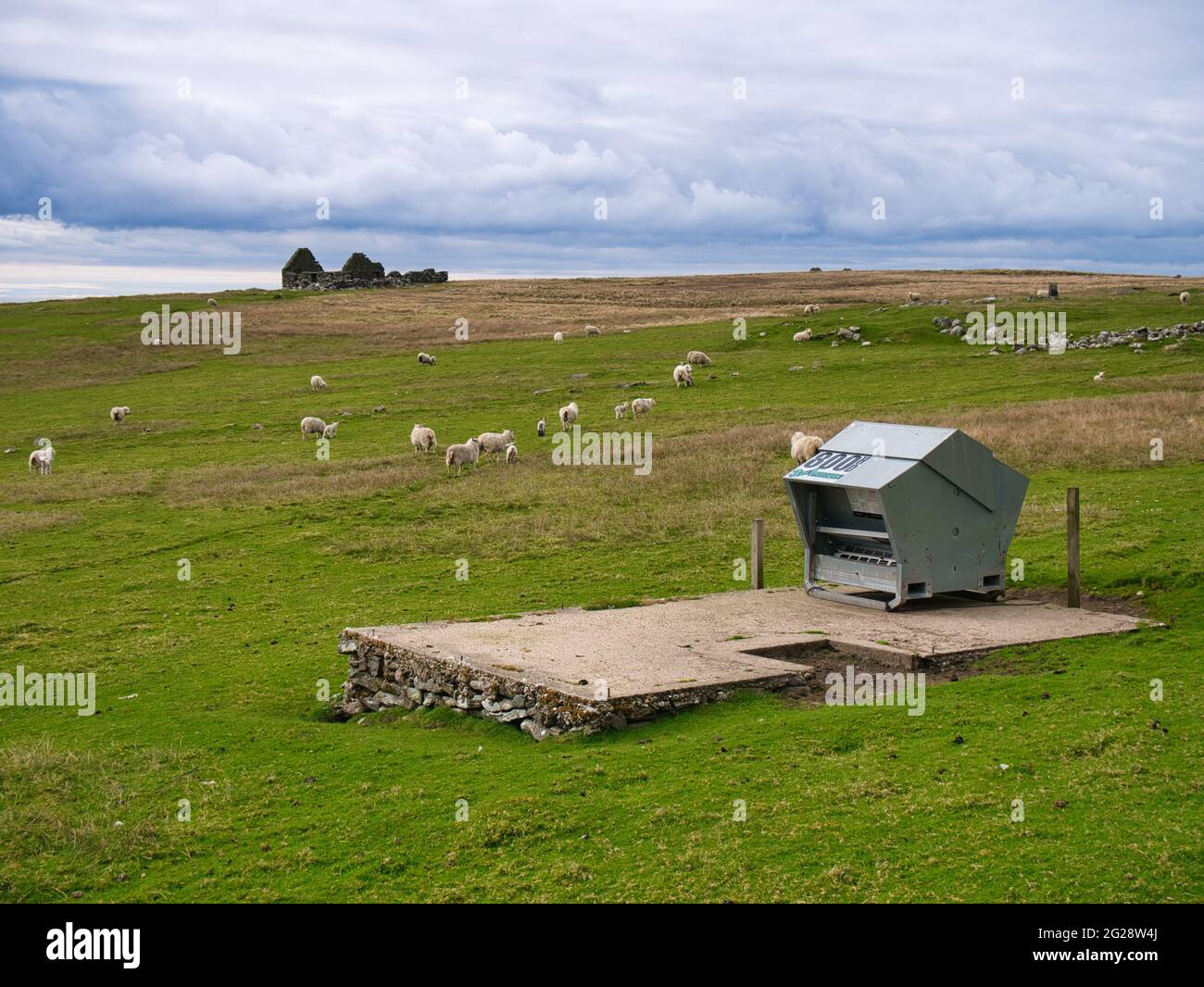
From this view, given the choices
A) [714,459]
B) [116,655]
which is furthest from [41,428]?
[116,655]

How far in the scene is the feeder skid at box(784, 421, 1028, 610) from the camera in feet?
63.7

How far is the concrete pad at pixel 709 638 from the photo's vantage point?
1630 centimetres

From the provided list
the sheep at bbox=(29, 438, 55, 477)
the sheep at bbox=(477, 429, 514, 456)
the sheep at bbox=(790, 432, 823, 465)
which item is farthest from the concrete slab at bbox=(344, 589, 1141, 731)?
the sheep at bbox=(29, 438, 55, 477)

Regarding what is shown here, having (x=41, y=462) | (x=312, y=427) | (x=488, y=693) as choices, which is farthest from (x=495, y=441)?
(x=488, y=693)

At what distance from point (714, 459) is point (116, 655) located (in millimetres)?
21627

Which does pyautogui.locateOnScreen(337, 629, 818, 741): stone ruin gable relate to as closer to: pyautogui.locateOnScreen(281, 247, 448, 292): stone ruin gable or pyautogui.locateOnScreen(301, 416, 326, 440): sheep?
pyautogui.locateOnScreen(301, 416, 326, 440): sheep

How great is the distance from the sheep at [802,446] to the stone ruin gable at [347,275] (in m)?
107

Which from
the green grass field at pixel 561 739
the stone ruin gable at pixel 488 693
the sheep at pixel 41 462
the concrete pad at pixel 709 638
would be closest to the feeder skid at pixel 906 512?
the concrete pad at pixel 709 638

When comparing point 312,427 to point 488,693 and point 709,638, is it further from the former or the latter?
point 488,693

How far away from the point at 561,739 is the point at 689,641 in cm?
392

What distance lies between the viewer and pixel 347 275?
467 feet

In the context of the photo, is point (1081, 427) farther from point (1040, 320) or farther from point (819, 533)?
point (1040, 320)

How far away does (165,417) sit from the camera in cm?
5819
